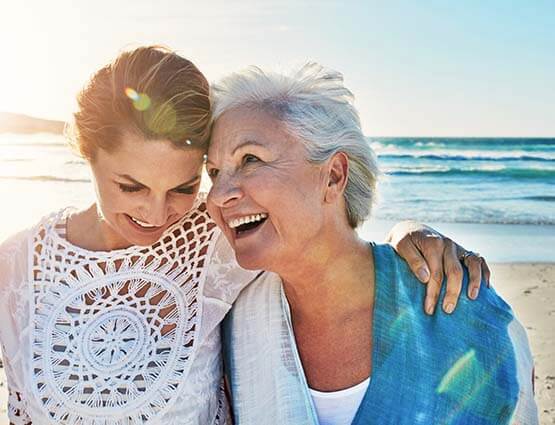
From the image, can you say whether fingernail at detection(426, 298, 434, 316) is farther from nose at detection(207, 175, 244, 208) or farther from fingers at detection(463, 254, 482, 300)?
nose at detection(207, 175, 244, 208)

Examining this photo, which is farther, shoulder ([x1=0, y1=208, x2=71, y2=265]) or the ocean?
the ocean

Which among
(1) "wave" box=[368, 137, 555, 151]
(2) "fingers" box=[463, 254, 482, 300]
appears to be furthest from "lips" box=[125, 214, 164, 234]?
(1) "wave" box=[368, 137, 555, 151]

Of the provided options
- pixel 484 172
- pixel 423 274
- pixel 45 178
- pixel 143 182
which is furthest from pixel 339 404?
pixel 484 172

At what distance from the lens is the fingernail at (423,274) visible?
252cm

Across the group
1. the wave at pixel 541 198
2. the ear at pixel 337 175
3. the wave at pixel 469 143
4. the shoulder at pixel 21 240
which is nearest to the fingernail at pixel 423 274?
the ear at pixel 337 175

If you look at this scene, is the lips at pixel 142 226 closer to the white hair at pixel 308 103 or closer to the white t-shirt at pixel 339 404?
the white hair at pixel 308 103

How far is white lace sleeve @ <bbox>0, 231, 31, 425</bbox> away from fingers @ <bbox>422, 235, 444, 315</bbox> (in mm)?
1410

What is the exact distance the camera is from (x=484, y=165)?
20562 mm

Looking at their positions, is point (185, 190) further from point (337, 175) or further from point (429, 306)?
point (429, 306)

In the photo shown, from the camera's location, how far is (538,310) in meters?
7.20

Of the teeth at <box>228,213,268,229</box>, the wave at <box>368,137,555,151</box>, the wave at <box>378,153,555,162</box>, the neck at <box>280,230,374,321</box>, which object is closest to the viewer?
the teeth at <box>228,213,268,229</box>

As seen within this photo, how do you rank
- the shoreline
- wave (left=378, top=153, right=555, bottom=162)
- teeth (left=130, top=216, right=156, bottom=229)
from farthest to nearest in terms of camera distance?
wave (left=378, top=153, right=555, bottom=162) < the shoreline < teeth (left=130, top=216, right=156, bottom=229)

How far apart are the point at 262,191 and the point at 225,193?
0.40ft

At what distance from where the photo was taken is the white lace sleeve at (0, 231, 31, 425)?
270 cm
